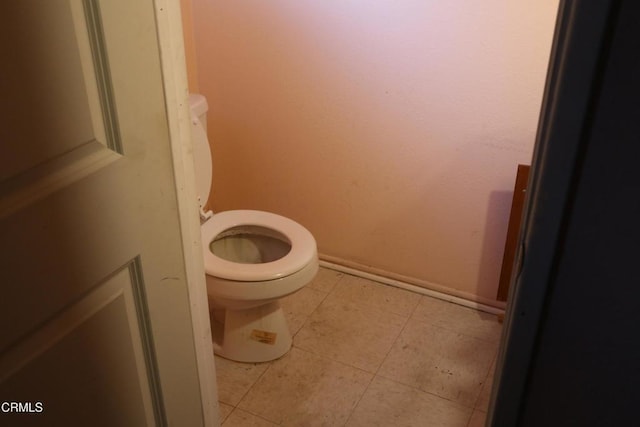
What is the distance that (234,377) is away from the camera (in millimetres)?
2016

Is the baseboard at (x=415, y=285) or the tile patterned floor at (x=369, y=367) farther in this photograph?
the baseboard at (x=415, y=285)

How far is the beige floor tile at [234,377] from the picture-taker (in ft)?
6.36

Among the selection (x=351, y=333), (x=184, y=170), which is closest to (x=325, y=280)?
(x=351, y=333)

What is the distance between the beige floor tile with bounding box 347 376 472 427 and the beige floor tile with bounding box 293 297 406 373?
0.11 metres

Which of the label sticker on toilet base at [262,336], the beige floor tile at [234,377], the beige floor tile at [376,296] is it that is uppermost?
the label sticker on toilet base at [262,336]

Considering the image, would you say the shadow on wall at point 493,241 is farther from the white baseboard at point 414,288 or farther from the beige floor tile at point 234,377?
the beige floor tile at point 234,377

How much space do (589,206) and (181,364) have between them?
826 millimetres

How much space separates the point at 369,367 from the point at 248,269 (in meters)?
0.55

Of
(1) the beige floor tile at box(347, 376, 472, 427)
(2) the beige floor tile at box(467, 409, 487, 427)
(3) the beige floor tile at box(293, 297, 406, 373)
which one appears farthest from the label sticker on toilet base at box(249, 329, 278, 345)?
(2) the beige floor tile at box(467, 409, 487, 427)

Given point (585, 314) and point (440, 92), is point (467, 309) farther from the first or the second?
point (585, 314)

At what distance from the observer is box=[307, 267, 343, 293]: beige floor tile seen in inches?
96.6

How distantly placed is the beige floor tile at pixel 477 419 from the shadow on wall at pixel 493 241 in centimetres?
55

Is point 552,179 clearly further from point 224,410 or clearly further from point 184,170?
point 224,410

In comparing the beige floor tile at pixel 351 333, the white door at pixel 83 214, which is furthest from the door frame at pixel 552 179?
the beige floor tile at pixel 351 333
